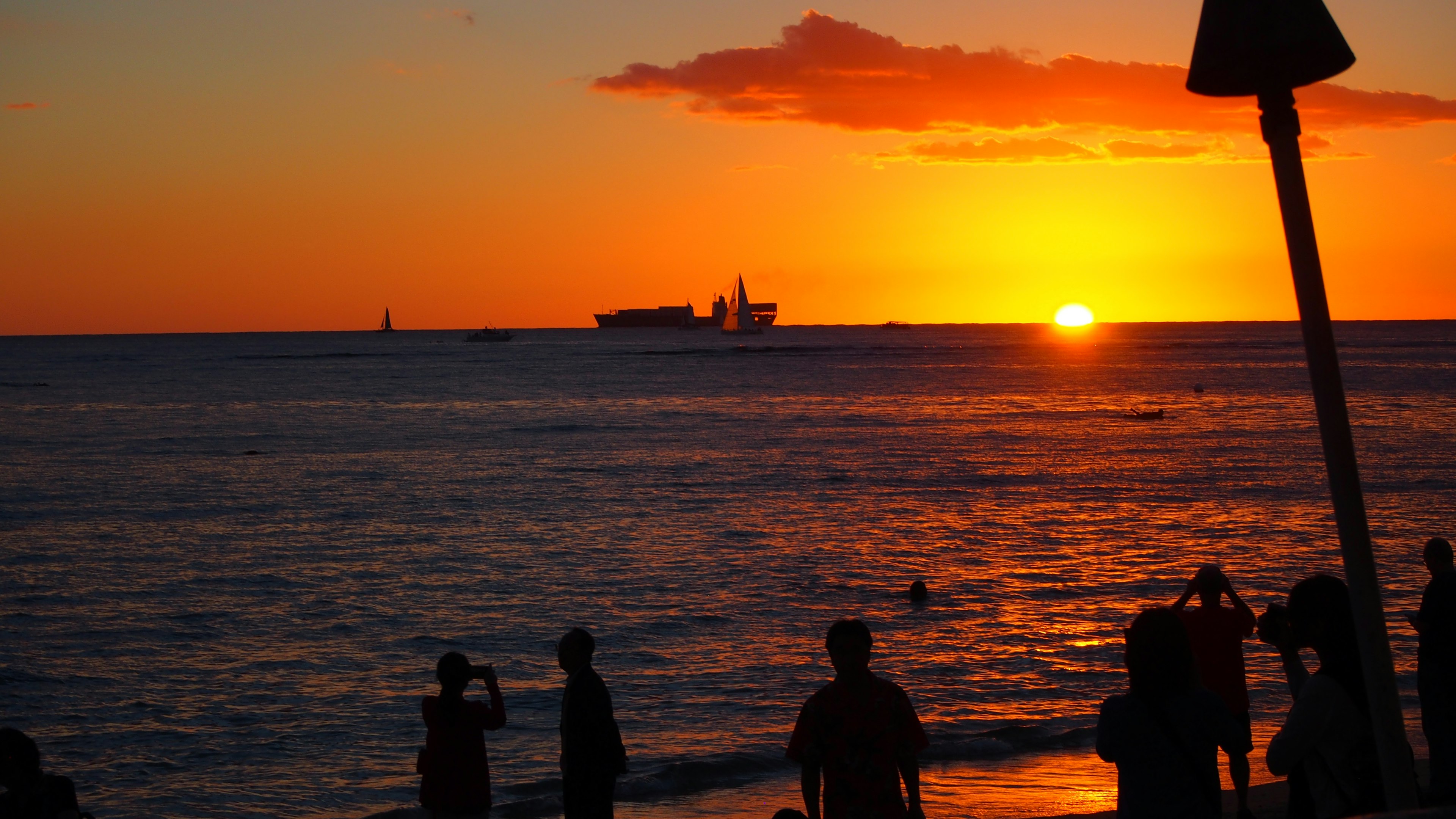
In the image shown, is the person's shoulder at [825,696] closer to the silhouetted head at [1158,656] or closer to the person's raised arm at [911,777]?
the person's raised arm at [911,777]

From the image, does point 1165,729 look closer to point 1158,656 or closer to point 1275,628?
point 1158,656

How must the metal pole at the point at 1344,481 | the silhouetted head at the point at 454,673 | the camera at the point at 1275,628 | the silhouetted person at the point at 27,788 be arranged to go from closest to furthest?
the metal pole at the point at 1344,481, the silhouetted person at the point at 27,788, the camera at the point at 1275,628, the silhouetted head at the point at 454,673

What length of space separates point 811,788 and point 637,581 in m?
14.5

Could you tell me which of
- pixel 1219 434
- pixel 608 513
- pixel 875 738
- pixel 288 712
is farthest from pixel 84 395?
pixel 875 738

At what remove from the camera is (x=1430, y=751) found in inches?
225

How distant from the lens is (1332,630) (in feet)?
14.1

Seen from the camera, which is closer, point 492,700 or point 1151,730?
point 1151,730

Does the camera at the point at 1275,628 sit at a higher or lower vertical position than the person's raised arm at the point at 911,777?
higher

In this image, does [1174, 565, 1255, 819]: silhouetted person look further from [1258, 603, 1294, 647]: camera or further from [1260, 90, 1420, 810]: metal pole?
[1260, 90, 1420, 810]: metal pole

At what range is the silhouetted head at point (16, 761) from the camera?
5.48 meters

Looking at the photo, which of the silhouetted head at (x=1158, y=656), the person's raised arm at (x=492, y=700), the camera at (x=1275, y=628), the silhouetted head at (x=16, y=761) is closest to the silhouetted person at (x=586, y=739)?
the person's raised arm at (x=492, y=700)

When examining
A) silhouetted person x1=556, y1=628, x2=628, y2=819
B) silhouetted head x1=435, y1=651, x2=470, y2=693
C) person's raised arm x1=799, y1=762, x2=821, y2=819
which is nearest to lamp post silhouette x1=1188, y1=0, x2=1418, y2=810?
person's raised arm x1=799, y1=762, x2=821, y2=819

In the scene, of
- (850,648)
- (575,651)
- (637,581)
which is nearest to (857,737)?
(850,648)

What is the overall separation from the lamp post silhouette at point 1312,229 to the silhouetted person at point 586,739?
12.7 feet
